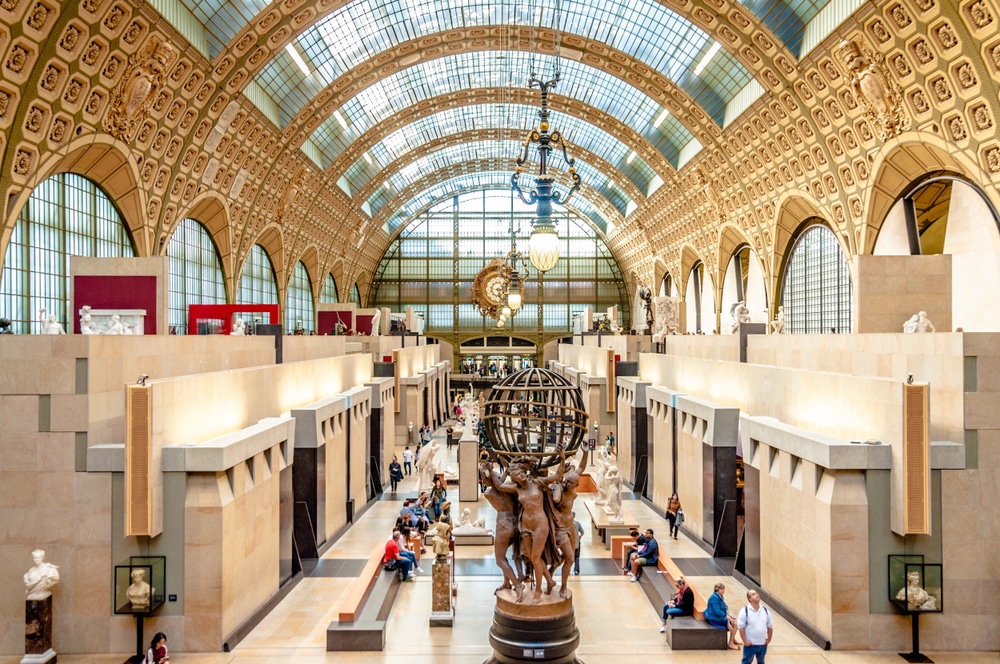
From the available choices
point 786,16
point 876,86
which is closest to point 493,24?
point 786,16

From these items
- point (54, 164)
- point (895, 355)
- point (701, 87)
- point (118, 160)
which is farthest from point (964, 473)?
point (701, 87)

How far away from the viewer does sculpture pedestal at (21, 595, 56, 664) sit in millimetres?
10406

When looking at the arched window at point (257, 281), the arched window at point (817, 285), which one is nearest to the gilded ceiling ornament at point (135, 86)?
the arched window at point (257, 281)

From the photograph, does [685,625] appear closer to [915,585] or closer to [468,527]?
[915,585]

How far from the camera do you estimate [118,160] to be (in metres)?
23.3

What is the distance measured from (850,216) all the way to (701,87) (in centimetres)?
947

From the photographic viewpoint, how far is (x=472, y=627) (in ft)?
41.0

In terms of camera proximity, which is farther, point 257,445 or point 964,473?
point 257,445

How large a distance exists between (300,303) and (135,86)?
2609cm

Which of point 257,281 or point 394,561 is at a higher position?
point 257,281

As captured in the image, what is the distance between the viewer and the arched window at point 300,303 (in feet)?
146

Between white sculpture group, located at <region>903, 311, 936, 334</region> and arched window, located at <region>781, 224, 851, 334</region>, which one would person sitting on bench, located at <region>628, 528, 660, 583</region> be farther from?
arched window, located at <region>781, 224, 851, 334</region>

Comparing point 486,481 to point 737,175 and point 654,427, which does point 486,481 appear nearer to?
point 654,427

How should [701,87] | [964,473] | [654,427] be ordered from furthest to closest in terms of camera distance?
[701,87], [654,427], [964,473]
